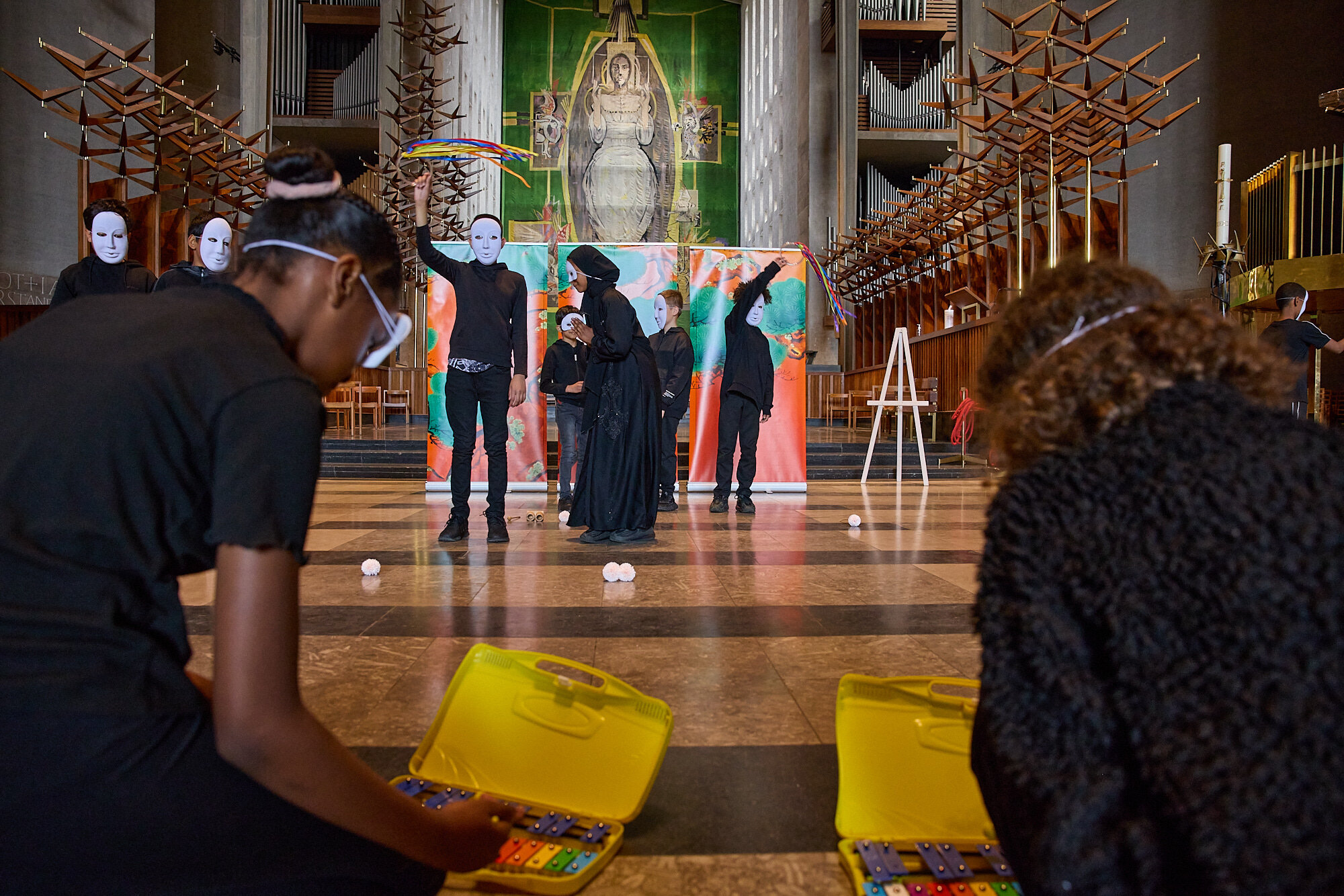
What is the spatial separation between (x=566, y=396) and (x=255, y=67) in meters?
14.6

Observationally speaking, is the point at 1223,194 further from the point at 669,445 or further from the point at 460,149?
the point at 460,149

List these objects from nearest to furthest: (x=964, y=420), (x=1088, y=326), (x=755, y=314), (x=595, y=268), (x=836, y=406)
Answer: (x=1088, y=326) → (x=595, y=268) → (x=755, y=314) → (x=964, y=420) → (x=836, y=406)

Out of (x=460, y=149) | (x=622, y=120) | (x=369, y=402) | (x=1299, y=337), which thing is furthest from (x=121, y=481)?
(x=622, y=120)

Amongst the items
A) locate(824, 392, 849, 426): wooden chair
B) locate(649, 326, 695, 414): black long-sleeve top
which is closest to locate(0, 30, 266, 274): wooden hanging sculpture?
locate(649, 326, 695, 414): black long-sleeve top

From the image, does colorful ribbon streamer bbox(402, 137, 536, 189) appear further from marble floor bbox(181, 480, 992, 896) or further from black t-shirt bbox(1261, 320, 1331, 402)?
black t-shirt bbox(1261, 320, 1331, 402)

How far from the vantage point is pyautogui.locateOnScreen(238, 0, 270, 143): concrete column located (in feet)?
58.2

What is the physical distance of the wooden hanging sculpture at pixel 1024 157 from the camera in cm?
994

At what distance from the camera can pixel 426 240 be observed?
4820 mm

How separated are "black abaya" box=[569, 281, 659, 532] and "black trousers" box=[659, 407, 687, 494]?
1.61 metres

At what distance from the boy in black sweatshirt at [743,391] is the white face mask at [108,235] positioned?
4150 millimetres

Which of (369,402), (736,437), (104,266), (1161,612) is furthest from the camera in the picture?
(369,402)

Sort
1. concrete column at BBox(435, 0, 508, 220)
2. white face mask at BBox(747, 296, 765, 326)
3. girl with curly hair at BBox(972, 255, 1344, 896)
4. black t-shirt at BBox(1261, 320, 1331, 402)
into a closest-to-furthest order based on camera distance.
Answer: girl with curly hair at BBox(972, 255, 1344, 896), black t-shirt at BBox(1261, 320, 1331, 402), white face mask at BBox(747, 296, 765, 326), concrete column at BBox(435, 0, 508, 220)

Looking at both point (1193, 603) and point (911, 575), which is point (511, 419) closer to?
point (911, 575)

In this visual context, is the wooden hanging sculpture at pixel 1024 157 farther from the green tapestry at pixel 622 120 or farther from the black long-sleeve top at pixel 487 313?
the green tapestry at pixel 622 120
